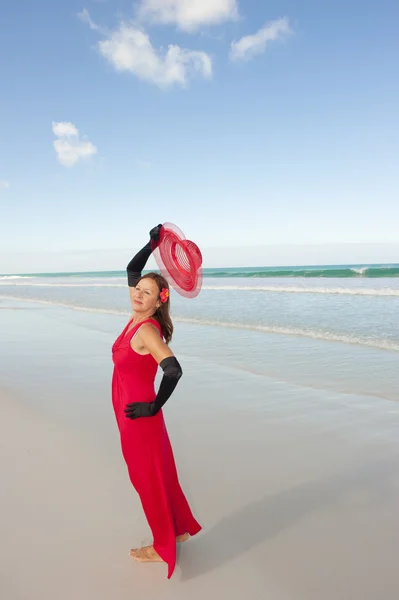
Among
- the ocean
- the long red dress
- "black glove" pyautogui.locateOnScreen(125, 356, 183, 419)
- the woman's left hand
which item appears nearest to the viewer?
"black glove" pyautogui.locateOnScreen(125, 356, 183, 419)

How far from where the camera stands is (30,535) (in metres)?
3.21

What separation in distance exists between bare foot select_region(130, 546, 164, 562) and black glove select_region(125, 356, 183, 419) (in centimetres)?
101

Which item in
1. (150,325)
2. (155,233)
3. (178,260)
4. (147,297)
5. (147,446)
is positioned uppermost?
(155,233)

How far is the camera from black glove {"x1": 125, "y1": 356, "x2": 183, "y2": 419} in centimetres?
242

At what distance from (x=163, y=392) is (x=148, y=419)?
0.35 metres

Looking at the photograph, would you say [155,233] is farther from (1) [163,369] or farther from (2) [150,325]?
(1) [163,369]

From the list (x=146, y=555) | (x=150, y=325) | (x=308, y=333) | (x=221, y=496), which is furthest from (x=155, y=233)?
(x=308, y=333)

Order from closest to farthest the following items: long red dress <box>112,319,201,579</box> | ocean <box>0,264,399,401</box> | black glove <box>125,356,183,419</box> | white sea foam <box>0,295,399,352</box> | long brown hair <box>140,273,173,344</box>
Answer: black glove <box>125,356,183,419</box>
long red dress <box>112,319,201,579</box>
long brown hair <box>140,273,173,344</box>
ocean <box>0,264,399,401</box>
white sea foam <box>0,295,399,352</box>

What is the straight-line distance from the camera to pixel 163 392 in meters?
2.50

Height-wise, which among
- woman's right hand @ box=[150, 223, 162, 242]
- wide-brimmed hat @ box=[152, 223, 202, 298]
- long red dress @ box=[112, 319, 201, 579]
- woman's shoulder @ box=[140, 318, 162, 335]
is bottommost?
long red dress @ box=[112, 319, 201, 579]

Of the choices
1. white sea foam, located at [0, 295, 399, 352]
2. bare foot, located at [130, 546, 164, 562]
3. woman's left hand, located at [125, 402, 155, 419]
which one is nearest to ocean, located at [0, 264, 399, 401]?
white sea foam, located at [0, 295, 399, 352]

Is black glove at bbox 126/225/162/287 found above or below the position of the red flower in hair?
above

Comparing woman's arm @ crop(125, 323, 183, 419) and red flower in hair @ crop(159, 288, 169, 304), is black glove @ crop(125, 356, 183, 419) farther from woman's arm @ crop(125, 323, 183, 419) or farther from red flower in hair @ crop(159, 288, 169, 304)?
red flower in hair @ crop(159, 288, 169, 304)

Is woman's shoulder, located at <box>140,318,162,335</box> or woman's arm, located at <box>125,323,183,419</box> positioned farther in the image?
woman's shoulder, located at <box>140,318,162,335</box>
